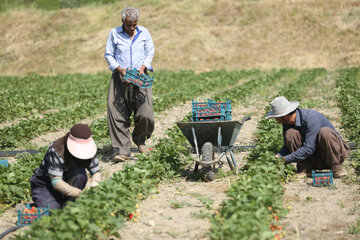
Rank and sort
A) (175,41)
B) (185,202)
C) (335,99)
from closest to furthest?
(185,202), (335,99), (175,41)

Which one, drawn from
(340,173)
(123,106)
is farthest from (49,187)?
(340,173)

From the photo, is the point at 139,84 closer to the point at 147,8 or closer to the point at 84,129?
the point at 84,129

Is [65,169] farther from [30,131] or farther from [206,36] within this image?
[206,36]

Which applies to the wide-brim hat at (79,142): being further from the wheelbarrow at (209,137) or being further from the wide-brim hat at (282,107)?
the wide-brim hat at (282,107)

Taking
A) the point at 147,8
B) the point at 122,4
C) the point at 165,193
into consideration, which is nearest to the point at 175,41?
the point at 147,8

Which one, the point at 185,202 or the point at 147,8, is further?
the point at 147,8

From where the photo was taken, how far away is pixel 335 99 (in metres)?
13.6

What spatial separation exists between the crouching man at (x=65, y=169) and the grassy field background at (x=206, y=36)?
27597 mm

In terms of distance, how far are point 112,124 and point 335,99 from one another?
8.63 meters

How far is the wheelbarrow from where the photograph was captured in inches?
220

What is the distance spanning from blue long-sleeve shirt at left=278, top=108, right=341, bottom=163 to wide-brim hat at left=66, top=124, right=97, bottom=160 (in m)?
2.48

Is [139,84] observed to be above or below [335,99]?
above

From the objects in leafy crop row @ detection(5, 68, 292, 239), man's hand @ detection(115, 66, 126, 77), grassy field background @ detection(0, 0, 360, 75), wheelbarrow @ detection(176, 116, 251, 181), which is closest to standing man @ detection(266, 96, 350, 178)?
wheelbarrow @ detection(176, 116, 251, 181)

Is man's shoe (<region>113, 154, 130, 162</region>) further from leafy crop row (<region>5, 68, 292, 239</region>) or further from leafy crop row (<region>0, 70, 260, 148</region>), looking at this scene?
leafy crop row (<region>0, 70, 260, 148</region>)
